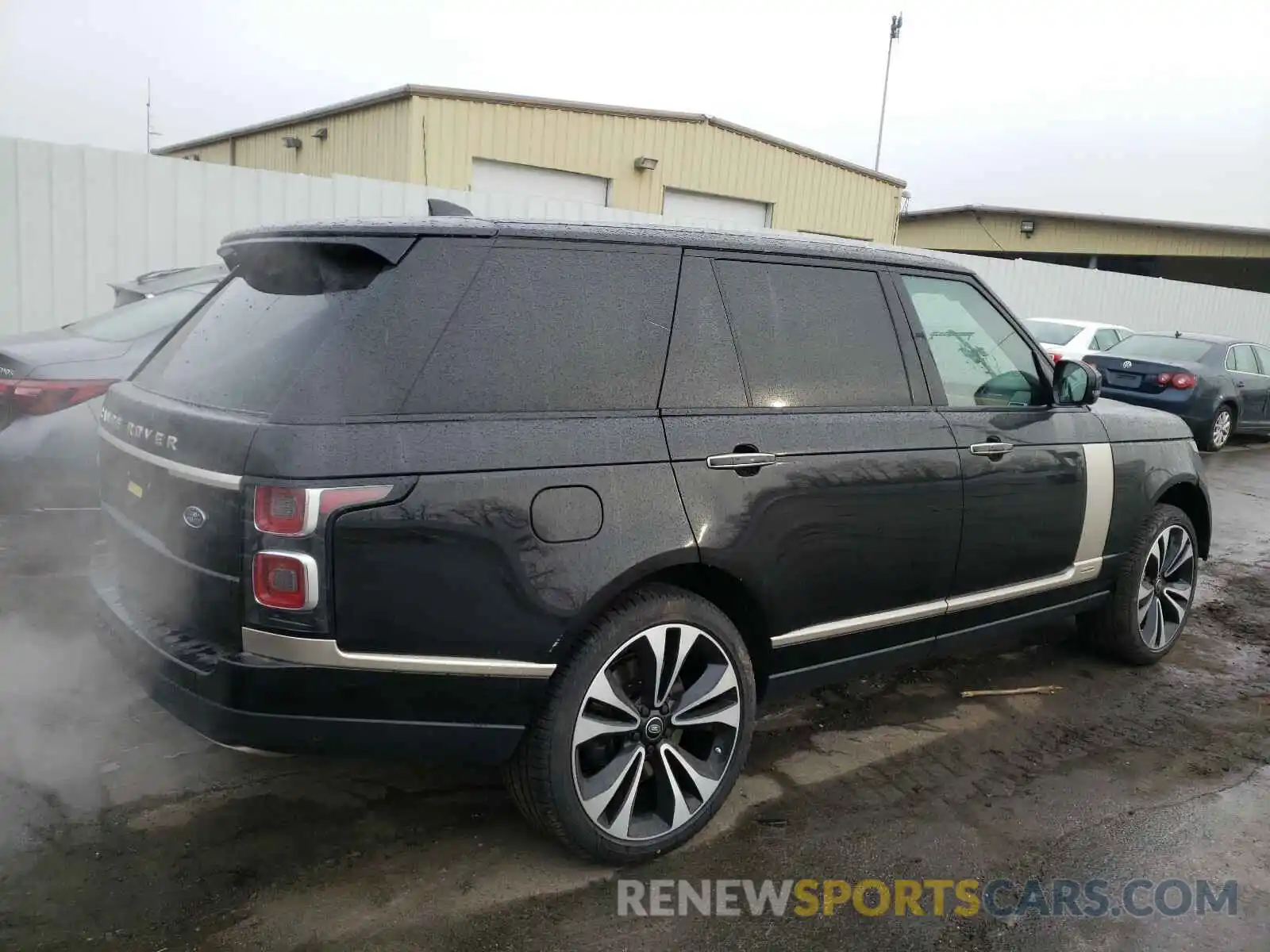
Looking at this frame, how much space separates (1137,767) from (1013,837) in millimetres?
909

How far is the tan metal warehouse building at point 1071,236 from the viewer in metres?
31.1

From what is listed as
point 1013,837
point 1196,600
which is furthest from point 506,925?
point 1196,600

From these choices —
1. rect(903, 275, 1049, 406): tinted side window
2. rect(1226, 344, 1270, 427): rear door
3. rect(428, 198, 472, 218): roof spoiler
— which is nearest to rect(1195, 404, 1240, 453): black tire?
rect(1226, 344, 1270, 427): rear door

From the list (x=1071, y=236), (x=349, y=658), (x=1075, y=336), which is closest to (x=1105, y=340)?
(x=1075, y=336)

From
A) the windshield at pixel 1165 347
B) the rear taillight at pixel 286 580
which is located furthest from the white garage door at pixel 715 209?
the rear taillight at pixel 286 580

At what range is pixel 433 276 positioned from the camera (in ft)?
8.88

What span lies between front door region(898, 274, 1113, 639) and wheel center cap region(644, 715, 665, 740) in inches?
55.6

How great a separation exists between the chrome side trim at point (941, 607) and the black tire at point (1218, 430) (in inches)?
380

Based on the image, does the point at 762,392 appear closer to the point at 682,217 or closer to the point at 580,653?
the point at 580,653

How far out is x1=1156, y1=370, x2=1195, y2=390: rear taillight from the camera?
12.4 m

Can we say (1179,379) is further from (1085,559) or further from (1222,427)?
(1085,559)

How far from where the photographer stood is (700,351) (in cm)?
314

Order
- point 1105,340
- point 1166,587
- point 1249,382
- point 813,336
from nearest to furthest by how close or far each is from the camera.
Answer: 1. point 813,336
2. point 1166,587
3. point 1249,382
4. point 1105,340

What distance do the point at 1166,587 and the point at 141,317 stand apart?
5.80 meters
